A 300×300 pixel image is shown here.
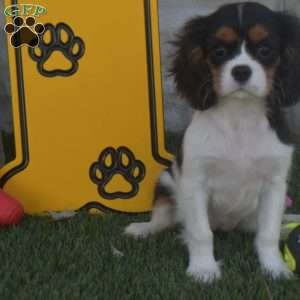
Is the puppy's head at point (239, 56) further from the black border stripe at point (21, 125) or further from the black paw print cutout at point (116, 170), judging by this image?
the black border stripe at point (21, 125)

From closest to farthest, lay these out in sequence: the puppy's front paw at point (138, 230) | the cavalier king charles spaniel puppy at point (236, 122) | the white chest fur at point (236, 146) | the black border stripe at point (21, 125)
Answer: the cavalier king charles spaniel puppy at point (236, 122)
the white chest fur at point (236, 146)
the puppy's front paw at point (138, 230)
the black border stripe at point (21, 125)

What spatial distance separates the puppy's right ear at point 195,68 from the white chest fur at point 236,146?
111mm

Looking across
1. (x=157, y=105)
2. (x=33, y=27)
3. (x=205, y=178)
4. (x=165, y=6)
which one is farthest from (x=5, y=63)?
(x=205, y=178)

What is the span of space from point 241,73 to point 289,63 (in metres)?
0.34

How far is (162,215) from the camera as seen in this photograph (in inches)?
140

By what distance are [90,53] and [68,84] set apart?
259mm

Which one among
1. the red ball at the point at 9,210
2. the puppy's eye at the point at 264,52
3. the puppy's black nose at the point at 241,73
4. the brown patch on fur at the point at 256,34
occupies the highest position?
the brown patch on fur at the point at 256,34

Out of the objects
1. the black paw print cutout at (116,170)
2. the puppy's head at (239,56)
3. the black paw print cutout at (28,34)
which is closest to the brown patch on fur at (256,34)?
the puppy's head at (239,56)

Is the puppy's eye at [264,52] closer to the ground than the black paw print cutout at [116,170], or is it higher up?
higher up

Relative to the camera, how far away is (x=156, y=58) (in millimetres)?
3975

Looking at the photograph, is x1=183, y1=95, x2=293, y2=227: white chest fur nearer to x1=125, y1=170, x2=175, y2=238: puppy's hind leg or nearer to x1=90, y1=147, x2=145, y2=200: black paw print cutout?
x1=125, y1=170, x2=175, y2=238: puppy's hind leg

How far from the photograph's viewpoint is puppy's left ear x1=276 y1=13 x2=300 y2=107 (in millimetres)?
2857

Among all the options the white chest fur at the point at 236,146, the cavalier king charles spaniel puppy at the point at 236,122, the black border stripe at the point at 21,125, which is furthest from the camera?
the black border stripe at the point at 21,125

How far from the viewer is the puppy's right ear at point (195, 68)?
2936mm
